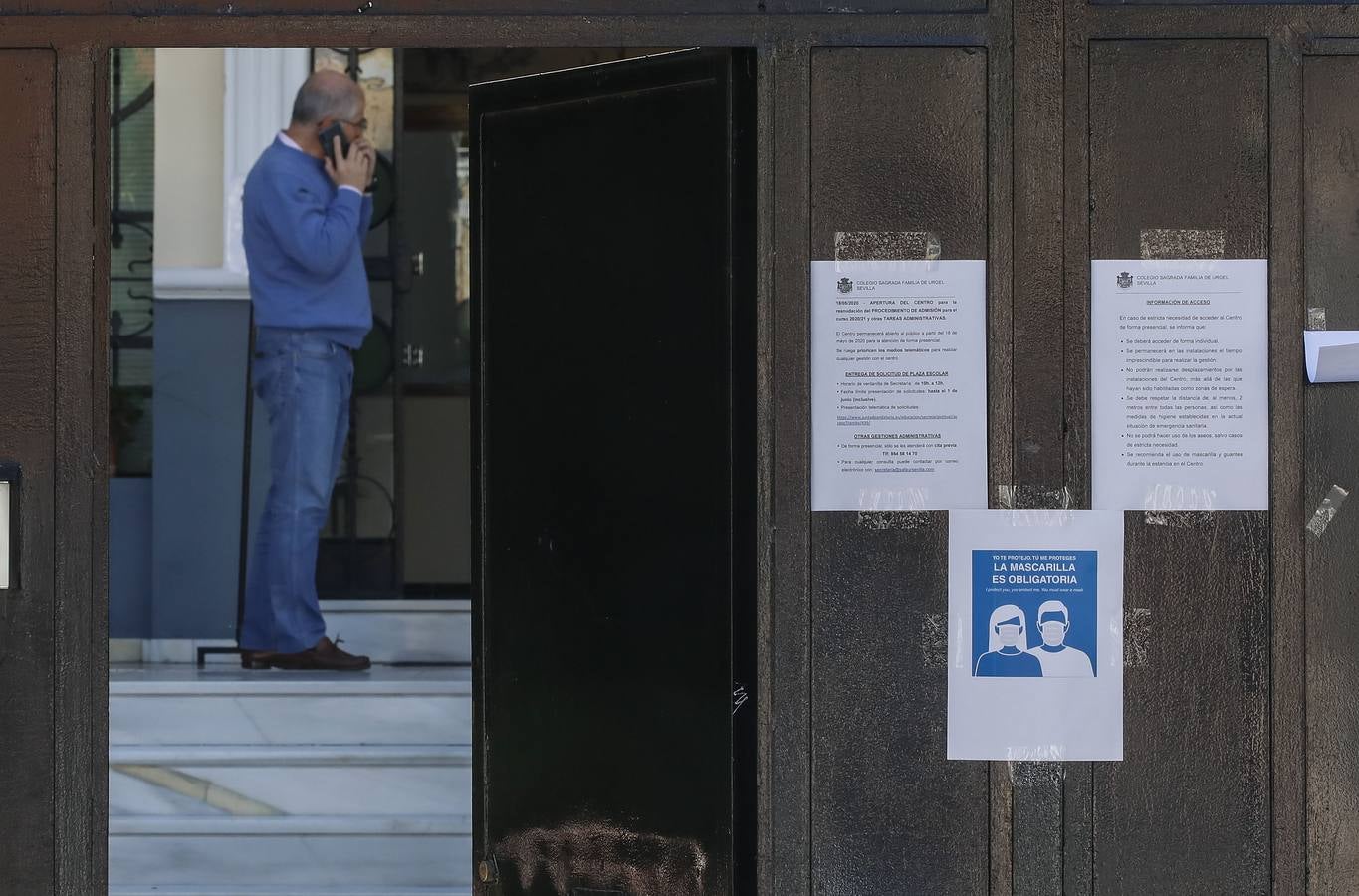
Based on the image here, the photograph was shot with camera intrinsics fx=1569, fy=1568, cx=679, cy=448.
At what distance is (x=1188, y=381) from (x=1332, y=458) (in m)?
0.34

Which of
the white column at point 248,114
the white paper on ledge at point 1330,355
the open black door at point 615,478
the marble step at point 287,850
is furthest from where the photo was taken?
the white column at point 248,114

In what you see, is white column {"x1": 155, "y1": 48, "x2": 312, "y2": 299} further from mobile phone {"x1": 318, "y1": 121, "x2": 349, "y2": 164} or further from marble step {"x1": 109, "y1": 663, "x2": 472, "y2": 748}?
marble step {"x1": 109, "y1": 663, "x2": 472, "y2": 748}

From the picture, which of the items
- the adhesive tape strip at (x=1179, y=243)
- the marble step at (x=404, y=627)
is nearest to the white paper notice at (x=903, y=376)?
the adhesive tape strip at (x=1179, y=243)

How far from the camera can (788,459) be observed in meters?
3.31

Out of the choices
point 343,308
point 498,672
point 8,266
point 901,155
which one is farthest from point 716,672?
point 343,308

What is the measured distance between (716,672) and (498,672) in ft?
2.11

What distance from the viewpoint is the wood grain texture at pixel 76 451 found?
3340mm

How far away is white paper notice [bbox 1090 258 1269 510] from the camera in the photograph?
3297 mm

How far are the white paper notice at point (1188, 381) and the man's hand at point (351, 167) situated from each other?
320 cm

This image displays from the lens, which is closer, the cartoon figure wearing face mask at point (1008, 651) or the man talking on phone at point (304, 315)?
the cartoon figure wearing face mask at point (1008, 651)

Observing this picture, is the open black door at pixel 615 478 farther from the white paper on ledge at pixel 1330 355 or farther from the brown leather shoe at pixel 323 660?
the brown leather shoe at pixel 323 660

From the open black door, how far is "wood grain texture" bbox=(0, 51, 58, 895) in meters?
1.00

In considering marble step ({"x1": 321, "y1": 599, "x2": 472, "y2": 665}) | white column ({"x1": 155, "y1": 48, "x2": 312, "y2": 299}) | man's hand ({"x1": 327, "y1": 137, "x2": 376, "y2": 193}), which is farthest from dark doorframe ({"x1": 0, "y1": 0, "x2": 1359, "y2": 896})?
white column ({"x1": 155, "y1": 48, "x2": 312, "y2": 299})

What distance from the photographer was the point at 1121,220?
3.30m
